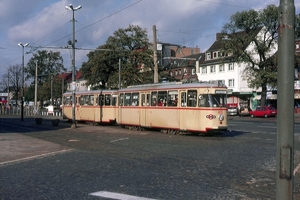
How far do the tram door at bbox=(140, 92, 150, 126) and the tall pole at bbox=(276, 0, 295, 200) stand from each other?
23.2m

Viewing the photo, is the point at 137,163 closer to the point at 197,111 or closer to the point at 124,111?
the point at 197,111

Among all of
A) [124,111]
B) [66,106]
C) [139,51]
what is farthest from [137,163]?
[139,51]

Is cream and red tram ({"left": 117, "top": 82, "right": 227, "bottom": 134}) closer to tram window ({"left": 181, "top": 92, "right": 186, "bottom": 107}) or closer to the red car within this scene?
tram window ({"left": 181, "top": 92, "right": 186, "bottom": 107})

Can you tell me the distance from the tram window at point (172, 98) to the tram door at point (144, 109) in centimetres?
238

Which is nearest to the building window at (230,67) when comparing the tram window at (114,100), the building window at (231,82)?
the building window at (231,82)

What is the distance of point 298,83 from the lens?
6675 cm

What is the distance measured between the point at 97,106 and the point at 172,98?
12266 millimetres

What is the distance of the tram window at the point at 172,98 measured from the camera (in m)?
24.5

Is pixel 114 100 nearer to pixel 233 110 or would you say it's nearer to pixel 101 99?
pixel 101 99

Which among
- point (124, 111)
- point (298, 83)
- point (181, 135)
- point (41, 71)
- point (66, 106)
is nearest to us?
point (181, 135)

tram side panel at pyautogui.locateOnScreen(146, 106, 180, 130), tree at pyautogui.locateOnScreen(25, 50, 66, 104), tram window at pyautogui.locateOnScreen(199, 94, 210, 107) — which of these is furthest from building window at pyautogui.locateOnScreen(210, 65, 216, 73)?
tram window at pyautogui.locateOnScreen(199, 94, 210, 107)

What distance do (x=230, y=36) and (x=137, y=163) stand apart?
50771 millimetres

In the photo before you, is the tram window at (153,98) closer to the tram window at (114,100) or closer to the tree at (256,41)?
the tram window at (114,100)

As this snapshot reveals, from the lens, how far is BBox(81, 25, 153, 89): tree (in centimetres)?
6600
